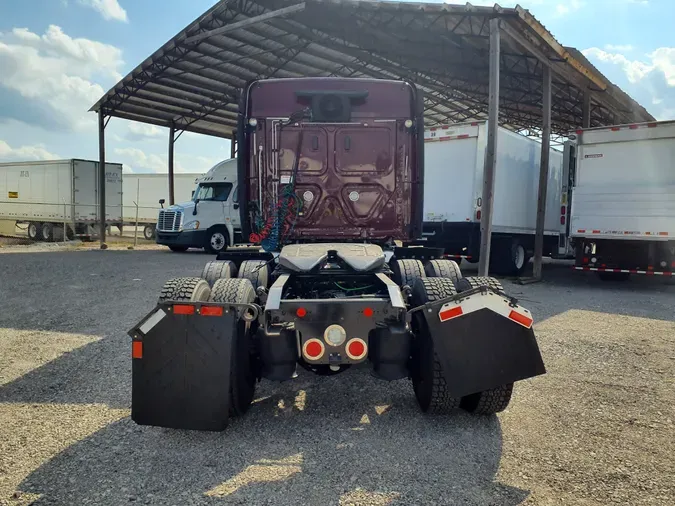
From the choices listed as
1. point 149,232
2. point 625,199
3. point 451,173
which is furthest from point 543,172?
point 149,232

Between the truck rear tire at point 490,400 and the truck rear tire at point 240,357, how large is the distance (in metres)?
1.65

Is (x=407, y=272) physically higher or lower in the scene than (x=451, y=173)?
lower

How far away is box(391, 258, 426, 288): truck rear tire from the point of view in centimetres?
483

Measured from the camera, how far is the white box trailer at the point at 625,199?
34.9ft

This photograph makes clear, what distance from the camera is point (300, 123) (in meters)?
A: 5.64

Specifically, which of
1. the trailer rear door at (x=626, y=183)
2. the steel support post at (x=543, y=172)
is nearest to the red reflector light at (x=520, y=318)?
the trailer rear door at (x=626, y=183)

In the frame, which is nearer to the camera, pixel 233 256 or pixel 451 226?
pixel 233 256

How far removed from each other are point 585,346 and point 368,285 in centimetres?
344

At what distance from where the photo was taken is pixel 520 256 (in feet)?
45.5

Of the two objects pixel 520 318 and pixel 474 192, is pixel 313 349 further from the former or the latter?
pixel 474 192

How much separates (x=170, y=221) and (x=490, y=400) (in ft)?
50.7

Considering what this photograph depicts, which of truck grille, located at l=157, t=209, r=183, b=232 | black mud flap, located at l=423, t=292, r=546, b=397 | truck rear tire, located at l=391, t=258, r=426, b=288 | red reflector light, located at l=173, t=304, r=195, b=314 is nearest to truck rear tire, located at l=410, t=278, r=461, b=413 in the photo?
black mud flap, located at l=423, t=292, r=546, b=397

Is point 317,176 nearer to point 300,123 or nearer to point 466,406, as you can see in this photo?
point 300,123

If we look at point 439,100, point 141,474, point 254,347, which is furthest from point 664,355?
point 439,100
